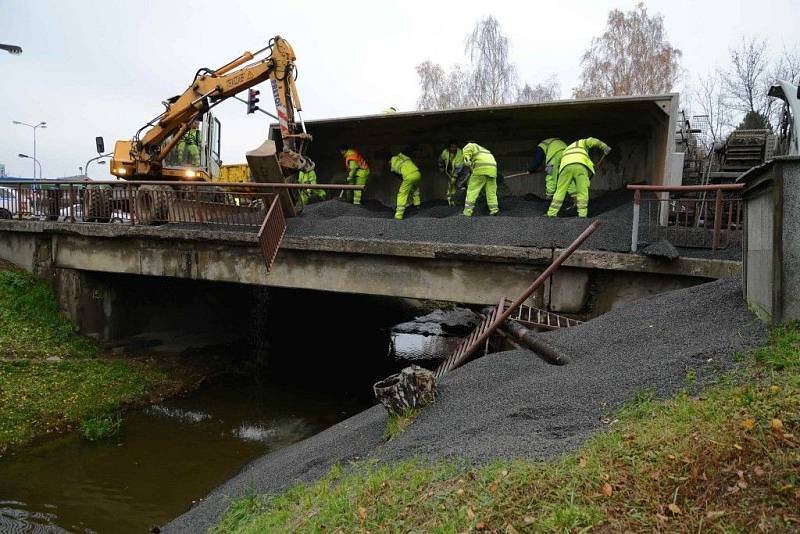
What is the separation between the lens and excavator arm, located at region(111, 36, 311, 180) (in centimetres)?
1067

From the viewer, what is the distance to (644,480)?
104 inches

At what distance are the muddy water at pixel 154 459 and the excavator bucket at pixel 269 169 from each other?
330 cm

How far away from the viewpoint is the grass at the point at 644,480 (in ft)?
7.94

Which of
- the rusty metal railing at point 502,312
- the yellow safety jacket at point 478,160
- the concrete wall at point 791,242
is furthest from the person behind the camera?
the yellow safety jacket at point 478,160

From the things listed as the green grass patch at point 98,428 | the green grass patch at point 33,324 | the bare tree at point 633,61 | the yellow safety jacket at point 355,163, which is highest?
the bare tree at point 633,61

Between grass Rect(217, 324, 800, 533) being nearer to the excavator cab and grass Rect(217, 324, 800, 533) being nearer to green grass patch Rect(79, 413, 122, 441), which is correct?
green grass patch Rect(79, 413, 122, 441)

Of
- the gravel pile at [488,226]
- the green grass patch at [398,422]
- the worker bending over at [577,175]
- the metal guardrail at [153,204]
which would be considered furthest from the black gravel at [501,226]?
the green grass patch at [398,422]

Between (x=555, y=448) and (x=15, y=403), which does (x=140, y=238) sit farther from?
(x=555, y=448)

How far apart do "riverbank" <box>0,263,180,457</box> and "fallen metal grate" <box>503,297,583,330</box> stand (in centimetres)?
571

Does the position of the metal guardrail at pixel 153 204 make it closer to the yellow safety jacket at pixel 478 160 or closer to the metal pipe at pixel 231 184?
the metal pipe at pixel 231 184

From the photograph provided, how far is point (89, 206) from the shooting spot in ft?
34.4

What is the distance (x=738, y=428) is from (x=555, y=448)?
3.01 feet

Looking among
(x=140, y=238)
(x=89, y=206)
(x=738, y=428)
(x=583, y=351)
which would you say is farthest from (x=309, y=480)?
(x=89, y=206)

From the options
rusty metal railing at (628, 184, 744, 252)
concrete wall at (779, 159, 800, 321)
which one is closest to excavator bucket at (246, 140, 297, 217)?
rusty metal railing at (628, 184, 744, 252)
